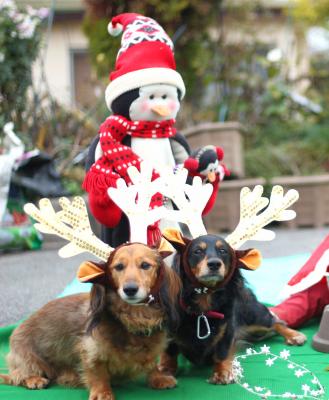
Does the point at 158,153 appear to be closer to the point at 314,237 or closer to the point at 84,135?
the point at 314,237

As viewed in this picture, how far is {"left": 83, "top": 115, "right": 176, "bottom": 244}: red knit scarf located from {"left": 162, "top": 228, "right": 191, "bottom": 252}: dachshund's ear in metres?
0.43

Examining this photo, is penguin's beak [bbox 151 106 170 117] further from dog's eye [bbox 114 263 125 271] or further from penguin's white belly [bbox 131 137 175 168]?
dog's eye [bbox 114 263 125 271]

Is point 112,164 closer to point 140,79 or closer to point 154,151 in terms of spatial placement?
point 154,151

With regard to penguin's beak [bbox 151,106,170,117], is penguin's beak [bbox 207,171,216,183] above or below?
below

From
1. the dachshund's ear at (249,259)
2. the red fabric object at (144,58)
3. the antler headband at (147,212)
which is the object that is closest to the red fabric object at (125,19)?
the red fabric object at (144,58)

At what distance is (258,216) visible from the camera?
2275 mm

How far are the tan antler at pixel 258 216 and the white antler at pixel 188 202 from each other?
0.44 ft

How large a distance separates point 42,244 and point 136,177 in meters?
3.40

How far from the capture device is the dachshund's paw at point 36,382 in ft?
6.87

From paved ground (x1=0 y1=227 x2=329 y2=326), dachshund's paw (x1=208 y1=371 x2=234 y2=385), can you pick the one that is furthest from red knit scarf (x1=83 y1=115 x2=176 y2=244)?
paved ground (x1=0 y1=227 x2=329 y2=326)

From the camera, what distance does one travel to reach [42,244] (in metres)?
5.47

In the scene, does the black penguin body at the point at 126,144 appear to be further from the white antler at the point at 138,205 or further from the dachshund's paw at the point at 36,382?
the dachshund's paw at the point at 36,382

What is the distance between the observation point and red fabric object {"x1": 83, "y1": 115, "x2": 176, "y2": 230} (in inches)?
105

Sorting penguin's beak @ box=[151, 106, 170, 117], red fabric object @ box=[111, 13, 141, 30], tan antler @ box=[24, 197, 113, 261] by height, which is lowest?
tan antler @ box=[24, 197, 113, 261]
